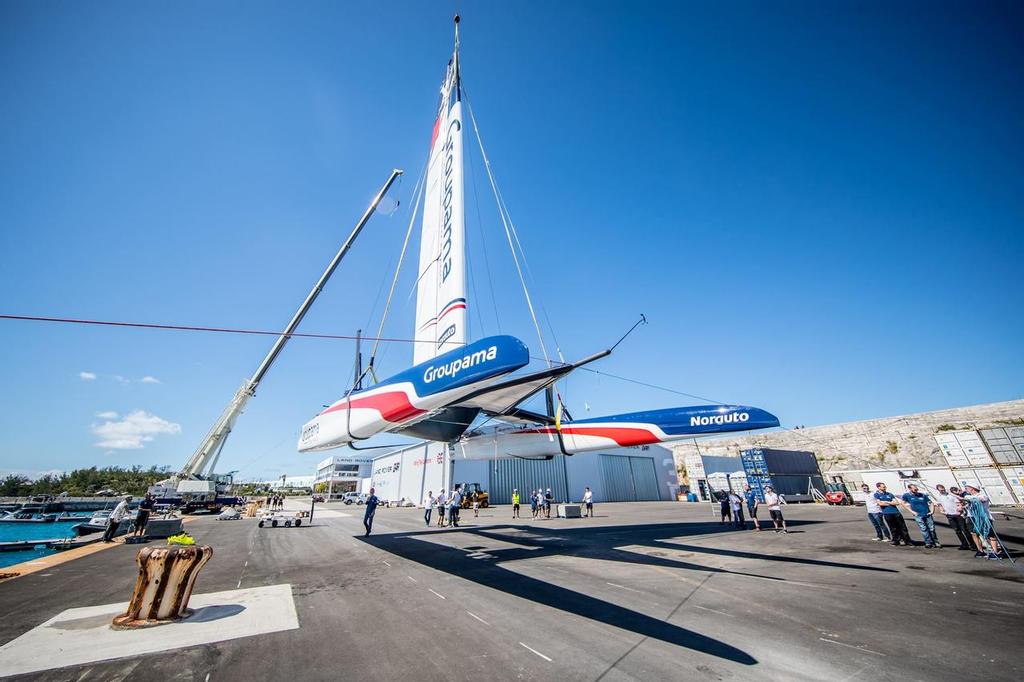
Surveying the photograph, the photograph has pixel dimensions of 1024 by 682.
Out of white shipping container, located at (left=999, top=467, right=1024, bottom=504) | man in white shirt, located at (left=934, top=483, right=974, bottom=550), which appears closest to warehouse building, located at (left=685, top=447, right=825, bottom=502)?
white shipping container, located at (left=999, top=467, right=1024, bottom=504)

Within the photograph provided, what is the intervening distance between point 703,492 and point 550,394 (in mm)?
28325

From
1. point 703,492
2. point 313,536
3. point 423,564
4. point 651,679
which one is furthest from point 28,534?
point 703,492

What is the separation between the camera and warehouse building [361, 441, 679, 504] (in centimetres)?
3005

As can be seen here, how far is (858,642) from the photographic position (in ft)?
12.1

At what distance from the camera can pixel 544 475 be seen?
31469 millimetres

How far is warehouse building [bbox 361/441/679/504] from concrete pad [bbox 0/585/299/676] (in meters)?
21.5

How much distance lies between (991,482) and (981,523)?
19542 millimetres

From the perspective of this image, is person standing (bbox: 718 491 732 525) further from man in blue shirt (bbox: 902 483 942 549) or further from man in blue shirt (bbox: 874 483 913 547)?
man in blue shirt (bbox: 902 483 942 549)

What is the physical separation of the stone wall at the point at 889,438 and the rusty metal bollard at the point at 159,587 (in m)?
34.5

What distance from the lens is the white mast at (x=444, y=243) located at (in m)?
9.93

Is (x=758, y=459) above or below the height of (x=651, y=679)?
above

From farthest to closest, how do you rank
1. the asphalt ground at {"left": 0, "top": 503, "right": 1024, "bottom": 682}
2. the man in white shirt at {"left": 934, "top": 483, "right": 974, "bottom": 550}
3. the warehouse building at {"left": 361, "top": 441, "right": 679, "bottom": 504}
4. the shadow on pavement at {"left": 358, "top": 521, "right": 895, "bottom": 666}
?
the warehouse building at {"left": 361, "top": 441, "right": 679, "bottom": 504} < the man in white shirt at {"left": 934, "top": 483, "right": 974, "bottom": 550} < the shadow on pavement at {"left": 358, "top": 521, "right": 895, "bottom": 666} < the asphalt ground at {"left": 0, "top": 503, "right": 1024, "bottom": 682}

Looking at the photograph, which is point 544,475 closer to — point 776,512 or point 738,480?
point 738,480

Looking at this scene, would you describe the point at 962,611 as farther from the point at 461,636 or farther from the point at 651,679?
the point at 461,636
